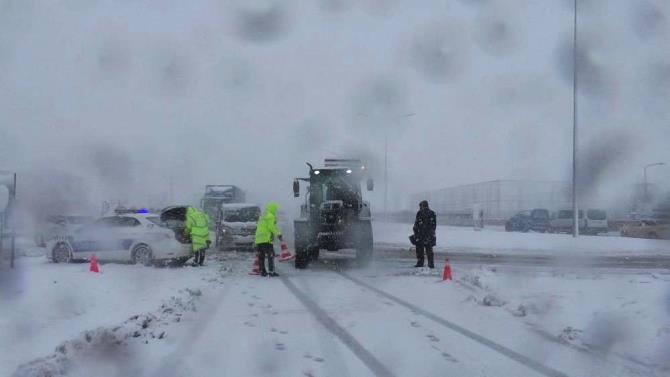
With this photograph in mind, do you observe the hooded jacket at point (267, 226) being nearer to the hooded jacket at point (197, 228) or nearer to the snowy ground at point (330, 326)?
the snowy ground at point (330, 326)

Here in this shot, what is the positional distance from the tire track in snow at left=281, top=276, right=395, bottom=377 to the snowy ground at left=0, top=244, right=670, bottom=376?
0.03m

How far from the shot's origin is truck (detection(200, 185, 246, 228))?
1813 inches

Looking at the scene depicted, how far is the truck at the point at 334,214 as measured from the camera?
16953mm

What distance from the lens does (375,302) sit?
1079 centimetres

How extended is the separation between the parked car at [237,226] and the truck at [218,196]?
20.6m

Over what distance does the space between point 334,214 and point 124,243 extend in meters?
5.52

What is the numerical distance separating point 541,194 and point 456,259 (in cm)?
3436

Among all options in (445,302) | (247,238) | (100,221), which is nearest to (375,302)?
(445,302)

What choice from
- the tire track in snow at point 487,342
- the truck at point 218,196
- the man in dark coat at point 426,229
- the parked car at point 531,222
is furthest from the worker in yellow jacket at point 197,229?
the parked car at point 531,222

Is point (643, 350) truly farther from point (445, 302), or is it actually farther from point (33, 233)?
point (33, 233)

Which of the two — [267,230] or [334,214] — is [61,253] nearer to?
[267,230]

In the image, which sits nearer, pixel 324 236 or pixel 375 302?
pixel 375 302

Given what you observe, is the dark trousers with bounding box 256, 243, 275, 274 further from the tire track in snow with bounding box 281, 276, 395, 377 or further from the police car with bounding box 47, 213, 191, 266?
the police car with bounding box 47, 213, 191, 266

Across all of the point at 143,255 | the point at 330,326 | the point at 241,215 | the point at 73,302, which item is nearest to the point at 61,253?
the point at 143,255
